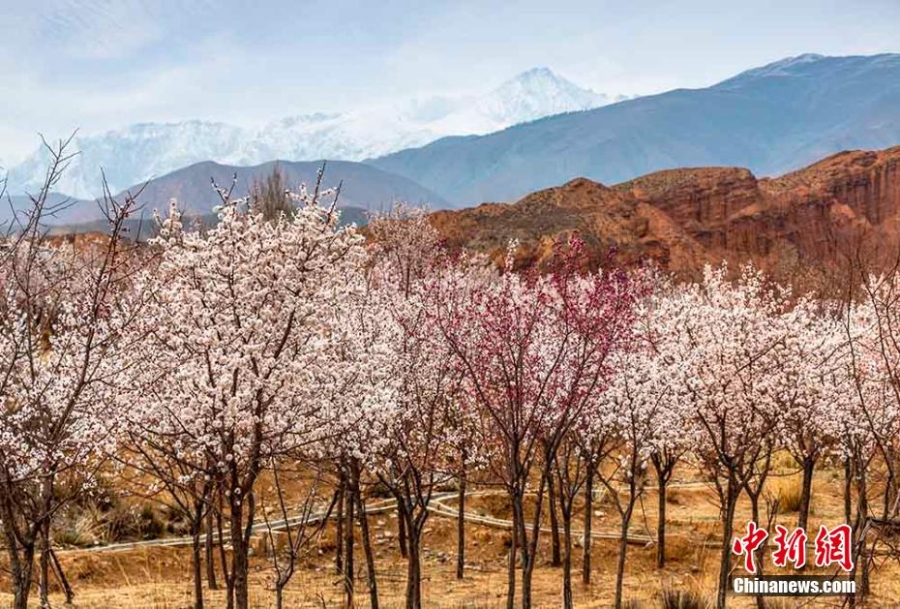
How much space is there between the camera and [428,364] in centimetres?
1716

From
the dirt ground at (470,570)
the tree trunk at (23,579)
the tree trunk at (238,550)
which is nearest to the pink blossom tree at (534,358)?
the tree trunk at (238,550)

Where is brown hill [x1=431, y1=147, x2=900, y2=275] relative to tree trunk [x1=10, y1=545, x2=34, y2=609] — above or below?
above

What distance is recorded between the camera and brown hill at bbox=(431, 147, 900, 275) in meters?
84.8

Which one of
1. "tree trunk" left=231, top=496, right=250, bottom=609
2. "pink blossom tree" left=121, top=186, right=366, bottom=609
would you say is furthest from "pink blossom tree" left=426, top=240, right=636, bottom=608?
"tree trunk" left=231, top=496, right=250, bottom=609

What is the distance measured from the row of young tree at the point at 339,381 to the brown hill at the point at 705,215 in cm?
5995

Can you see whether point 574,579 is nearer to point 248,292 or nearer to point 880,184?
point 248,292

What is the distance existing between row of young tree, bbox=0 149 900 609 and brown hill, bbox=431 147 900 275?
5995 centimetres

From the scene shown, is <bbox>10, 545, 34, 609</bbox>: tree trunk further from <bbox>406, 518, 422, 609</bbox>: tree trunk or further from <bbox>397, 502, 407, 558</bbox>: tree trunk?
<bbox>397, 502, 407, 558</bbox>: tree trunk

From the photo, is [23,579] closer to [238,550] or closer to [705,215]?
[238,550]

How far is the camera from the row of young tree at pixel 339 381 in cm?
979

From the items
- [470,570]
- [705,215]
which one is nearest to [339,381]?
[470,570]

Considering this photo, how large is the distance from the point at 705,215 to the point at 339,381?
95891mm

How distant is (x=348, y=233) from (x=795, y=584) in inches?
491

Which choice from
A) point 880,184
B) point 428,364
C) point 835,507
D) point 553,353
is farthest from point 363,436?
point 880,184
